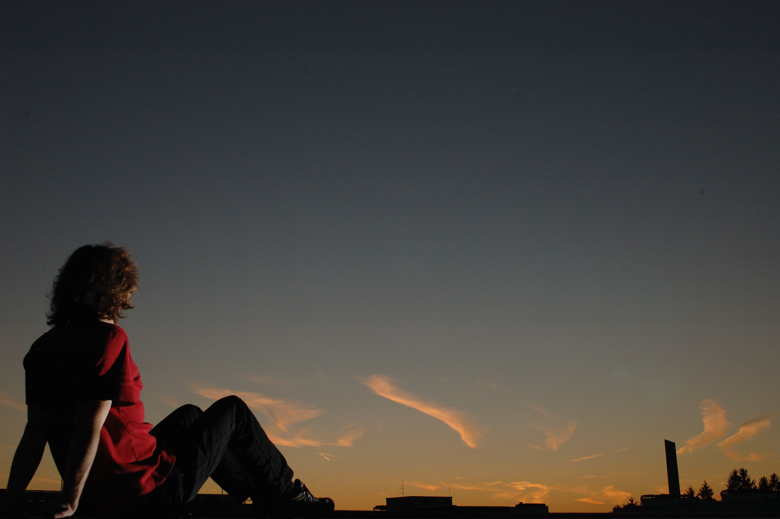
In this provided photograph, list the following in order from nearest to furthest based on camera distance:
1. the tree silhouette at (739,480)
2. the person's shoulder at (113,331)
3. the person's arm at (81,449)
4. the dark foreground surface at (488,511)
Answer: the person's arm at (81,449) → the person's shoulder at (113,331) → the dark foreground surface at (488,511) → the tree silhouette at (739,480)

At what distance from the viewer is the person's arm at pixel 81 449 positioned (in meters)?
2.24

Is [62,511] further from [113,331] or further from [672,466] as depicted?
[672,466]

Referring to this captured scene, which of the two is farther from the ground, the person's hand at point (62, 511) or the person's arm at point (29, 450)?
the person's arm at point (29, 450)

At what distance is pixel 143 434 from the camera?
2.71 m

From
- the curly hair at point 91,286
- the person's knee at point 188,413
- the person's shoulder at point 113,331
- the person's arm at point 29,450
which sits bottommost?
the person's arm at point 29,450

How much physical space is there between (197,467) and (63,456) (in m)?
0.60

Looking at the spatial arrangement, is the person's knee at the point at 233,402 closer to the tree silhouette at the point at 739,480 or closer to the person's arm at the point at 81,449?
the person's arm at the point at 81,449

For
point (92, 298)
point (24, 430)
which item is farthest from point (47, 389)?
point (92, 298)

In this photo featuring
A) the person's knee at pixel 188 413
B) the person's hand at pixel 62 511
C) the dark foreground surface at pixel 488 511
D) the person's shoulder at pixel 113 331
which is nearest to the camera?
the person's hand at pixel 62 511

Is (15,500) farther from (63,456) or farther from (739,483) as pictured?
(739,483)

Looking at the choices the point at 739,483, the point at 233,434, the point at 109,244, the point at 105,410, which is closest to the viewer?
the point at 105,410

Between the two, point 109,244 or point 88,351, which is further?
point 109,244

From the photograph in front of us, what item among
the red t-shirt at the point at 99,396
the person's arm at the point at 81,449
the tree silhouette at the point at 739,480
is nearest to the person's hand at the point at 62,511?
the person's arm at the point at 81,449

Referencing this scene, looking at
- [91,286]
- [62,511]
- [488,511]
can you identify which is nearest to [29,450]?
[62,511]
